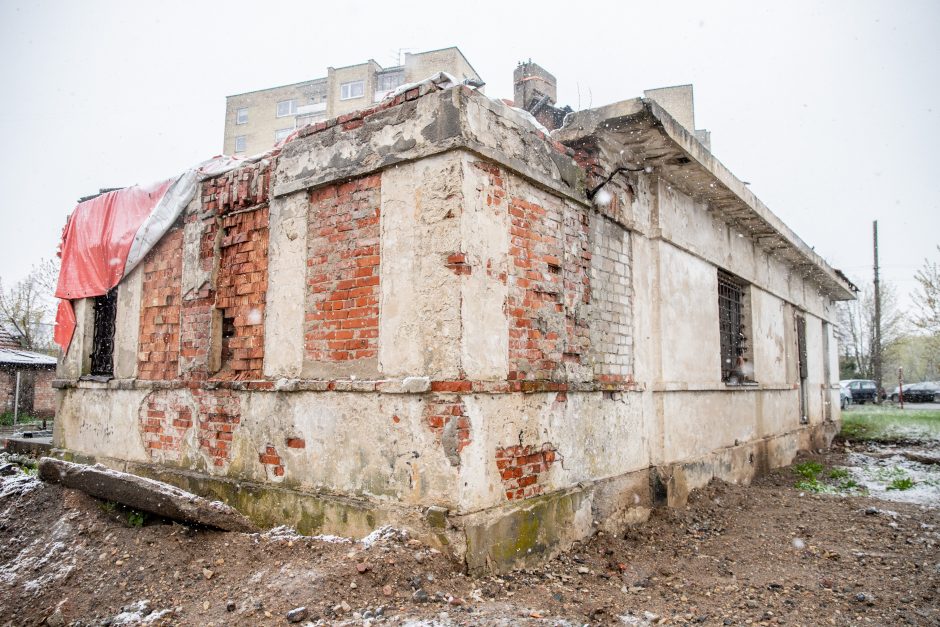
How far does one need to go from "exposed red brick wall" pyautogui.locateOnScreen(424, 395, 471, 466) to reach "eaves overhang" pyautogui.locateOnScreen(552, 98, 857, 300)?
2.90 m

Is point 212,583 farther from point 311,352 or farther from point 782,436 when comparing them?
point 782,436

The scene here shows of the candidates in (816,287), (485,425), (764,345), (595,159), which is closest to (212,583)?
(485,425)

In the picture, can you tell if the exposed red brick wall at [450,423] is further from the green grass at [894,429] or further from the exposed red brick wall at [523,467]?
the green grass at [894,429]

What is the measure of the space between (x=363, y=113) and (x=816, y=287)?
39.4 ft

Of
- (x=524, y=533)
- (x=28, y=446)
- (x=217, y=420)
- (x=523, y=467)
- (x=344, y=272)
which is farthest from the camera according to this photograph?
(x=28, y=446)

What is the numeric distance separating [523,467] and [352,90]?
37.1 metres

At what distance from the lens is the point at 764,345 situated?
30.8ft

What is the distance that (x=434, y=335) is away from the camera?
4.00 metres

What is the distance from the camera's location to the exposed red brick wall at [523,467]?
13.6ft

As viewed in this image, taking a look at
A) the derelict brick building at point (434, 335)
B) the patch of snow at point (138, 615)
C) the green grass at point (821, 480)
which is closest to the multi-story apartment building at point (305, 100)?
the green grass at point (821, 480)

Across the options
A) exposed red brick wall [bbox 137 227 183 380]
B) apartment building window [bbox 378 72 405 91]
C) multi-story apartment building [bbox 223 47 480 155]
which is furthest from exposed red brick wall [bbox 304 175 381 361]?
apartment building window [bbox 378 72 405 91]

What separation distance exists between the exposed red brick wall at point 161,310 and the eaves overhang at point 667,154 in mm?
3995

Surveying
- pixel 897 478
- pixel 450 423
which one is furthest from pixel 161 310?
pixel 897 478

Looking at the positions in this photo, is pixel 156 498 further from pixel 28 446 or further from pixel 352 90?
pixel 352 90
